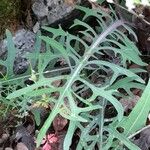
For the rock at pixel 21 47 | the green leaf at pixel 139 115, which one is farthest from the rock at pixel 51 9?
the green leaf at pixel 139 115

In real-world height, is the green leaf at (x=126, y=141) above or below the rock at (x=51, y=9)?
below

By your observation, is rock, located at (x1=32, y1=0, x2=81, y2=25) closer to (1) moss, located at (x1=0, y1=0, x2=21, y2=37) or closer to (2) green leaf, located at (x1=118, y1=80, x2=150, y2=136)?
(1) moss, located at (x1=0, y1=0, x2=21, y2=37)

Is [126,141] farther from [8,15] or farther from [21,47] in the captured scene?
[8,15]

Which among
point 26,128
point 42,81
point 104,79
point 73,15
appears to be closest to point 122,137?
point 42,81

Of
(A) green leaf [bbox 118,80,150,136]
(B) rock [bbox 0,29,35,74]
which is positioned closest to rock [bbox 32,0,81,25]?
(B) rock [bbox 0,29,35,74]

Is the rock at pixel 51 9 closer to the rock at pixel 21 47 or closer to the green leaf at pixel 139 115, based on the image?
the rock at pixel 21 47

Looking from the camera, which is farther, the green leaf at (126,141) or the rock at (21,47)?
the rock at (21,47)

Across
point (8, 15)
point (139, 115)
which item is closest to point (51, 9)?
point (8, 15)

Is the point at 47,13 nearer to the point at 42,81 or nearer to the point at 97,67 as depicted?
the point at 97,67
